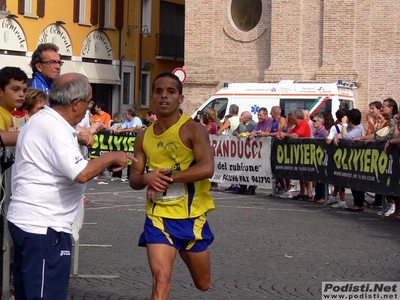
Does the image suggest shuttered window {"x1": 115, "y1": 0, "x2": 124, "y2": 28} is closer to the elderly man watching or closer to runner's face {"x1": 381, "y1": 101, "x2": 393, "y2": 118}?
the elderly man watching

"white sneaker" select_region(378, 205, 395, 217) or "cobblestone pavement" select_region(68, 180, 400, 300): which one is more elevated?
"white sneaker" select_region(378, 205, 395, 217)

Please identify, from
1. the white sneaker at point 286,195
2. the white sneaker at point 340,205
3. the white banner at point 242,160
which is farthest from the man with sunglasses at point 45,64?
the white banner at point 242,160

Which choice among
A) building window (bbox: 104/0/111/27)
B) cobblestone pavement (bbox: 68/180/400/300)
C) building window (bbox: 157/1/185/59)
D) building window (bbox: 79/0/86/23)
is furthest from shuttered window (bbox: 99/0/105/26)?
cobblestone pavement (bbox: 68/180/400/300)

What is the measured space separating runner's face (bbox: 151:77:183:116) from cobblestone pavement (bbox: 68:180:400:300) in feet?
7.44

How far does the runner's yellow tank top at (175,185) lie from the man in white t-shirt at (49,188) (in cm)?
128

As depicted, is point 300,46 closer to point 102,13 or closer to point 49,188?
point 102,13

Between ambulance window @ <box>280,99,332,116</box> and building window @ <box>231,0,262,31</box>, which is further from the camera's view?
building window @ <box>231,0,262,31</box>

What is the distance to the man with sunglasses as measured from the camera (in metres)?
8.73

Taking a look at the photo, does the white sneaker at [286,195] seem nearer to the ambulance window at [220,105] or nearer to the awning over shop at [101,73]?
the ambulance window at [220,105]

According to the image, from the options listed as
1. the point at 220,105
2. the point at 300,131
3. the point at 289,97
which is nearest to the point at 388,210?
A: the point at 300,131

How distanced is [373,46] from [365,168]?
769 inches

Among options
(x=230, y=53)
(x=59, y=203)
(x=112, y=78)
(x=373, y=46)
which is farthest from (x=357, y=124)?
(x=112, y=78)

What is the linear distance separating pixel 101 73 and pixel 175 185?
40.2 meters

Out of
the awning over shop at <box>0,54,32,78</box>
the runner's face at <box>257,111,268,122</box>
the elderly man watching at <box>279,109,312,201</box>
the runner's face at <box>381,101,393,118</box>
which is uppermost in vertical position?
the awning over shop at <box>0,54,32,78</box>
